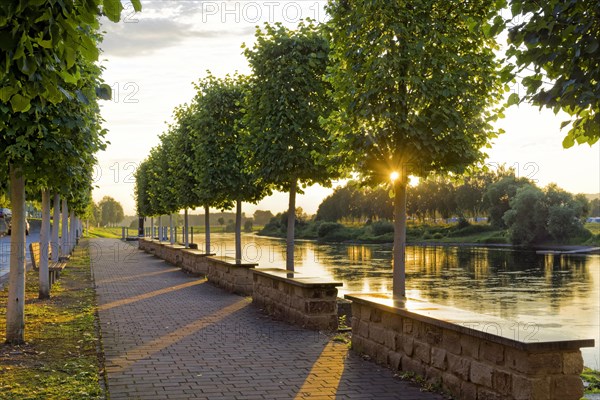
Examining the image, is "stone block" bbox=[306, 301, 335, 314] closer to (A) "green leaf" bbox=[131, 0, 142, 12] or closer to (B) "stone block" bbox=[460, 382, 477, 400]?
(B) "stone block" bbox=[460, 382, 477, 400]

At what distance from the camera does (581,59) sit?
6.16m

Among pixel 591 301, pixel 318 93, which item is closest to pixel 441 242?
pixel 591 301

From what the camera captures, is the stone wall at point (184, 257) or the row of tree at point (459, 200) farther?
the row of tree at point (459, 200)

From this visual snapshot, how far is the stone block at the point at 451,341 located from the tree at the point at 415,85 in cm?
407

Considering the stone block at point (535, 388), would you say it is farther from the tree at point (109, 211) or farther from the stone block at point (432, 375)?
the tree at point (109, 211)

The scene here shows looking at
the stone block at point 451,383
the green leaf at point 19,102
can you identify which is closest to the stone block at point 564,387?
the stone block at point 451,383

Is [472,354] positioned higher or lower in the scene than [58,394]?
higher

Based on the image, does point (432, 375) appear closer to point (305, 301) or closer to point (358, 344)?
point (358, 344)

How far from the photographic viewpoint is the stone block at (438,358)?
7050mm

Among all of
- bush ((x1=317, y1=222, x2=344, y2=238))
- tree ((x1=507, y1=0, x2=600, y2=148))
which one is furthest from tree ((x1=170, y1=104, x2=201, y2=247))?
bush ((x1=317, y1=222, x2=344, y2=238))

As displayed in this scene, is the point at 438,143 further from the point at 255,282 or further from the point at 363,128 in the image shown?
the point at 255,282

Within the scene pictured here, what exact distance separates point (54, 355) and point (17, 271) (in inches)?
73.6

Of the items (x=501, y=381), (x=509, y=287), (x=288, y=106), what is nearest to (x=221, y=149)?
(x=288, y=106)

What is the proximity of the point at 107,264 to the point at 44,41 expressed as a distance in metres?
26.7
